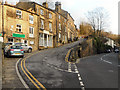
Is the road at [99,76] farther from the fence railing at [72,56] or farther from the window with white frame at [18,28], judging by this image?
the window with white frame at [18,28]

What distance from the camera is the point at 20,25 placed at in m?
26.2

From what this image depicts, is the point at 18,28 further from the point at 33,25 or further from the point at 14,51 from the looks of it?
the point at 14,51

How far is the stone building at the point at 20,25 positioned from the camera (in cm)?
2381

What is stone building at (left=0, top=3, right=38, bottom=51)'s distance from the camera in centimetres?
2381

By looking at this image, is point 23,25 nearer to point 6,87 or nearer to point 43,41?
point 43,41

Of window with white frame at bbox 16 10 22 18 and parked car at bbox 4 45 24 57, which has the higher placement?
window with white frame at bbox 16 10 22 18

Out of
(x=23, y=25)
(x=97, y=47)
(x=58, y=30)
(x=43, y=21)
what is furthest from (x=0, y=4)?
(x=97, y=47)

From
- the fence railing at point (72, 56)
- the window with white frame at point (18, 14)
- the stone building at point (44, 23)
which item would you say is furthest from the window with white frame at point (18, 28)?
the fence railing at point (72, 56)

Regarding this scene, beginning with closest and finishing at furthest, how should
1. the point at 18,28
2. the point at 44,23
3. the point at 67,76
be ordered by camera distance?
the point at 67,76 → the point at 18,28 → the point at 44,23

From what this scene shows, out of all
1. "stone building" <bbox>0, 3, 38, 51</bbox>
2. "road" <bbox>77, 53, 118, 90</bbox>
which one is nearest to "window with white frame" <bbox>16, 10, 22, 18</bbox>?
"stone building" <bbox>0, 3, 38, 51</bbox>

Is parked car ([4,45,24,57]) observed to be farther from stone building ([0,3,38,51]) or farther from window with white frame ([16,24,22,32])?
window with white frame ([16,24,22,32])

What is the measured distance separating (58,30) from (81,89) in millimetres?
34065

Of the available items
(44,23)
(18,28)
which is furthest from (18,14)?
(44,23)

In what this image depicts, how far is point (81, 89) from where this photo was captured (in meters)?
6.26
